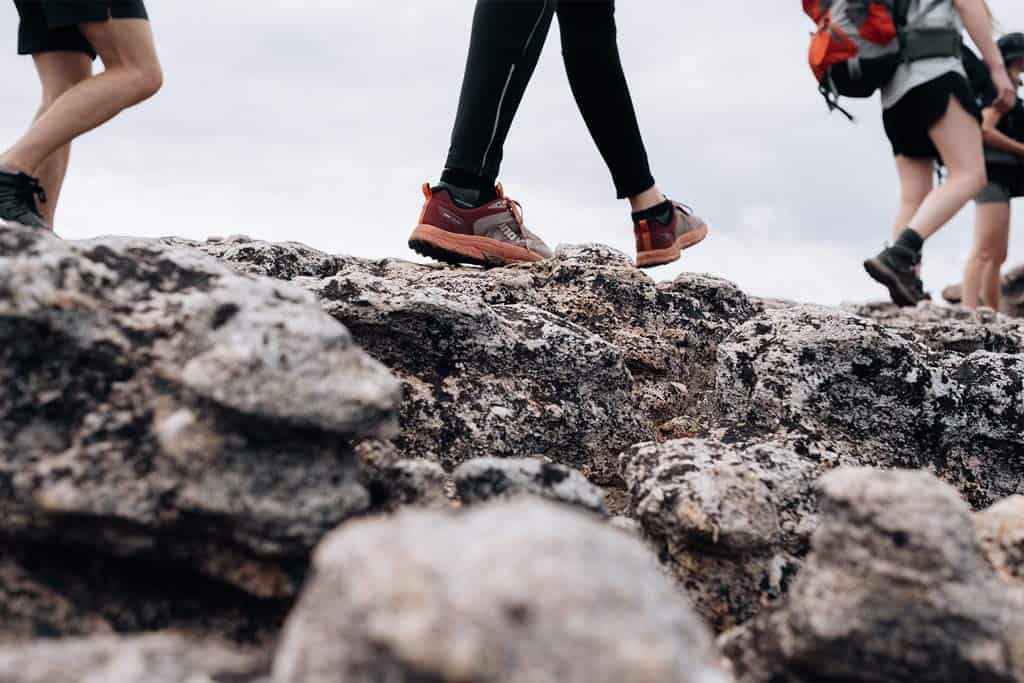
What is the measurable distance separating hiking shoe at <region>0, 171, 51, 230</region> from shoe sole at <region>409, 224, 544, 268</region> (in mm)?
1998

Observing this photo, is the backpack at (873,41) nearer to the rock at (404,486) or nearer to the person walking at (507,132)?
the person walking at (507,132)

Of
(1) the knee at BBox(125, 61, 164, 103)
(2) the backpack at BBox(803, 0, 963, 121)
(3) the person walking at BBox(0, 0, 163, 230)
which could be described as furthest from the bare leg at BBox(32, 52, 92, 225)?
(2) the backpack at BBox(803, 0, 963, 121)

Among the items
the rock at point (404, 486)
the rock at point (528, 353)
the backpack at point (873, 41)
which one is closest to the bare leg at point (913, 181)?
the backpack at point (873, 41)

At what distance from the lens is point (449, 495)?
2.68m

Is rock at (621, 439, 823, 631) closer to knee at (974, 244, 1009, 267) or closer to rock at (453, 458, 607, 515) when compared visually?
rock at (453, 458, 607, 515)

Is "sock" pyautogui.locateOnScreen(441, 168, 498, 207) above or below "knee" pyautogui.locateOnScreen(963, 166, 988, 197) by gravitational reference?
below

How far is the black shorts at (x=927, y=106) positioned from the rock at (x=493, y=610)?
5.83 metres

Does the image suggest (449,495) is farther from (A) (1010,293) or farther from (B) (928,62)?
(A) (1010,293)

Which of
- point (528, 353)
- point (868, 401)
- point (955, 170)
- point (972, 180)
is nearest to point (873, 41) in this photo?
point (955, 170)

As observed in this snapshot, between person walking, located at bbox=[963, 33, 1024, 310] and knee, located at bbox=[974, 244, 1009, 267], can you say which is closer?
person walking, located at bbox=[963, 33, 1024, 310]

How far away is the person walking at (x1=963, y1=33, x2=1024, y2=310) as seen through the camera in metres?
8.62

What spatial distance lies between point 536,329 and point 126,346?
1.78 m

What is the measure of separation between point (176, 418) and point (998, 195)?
9.68 m

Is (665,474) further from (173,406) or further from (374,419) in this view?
(173,406)
